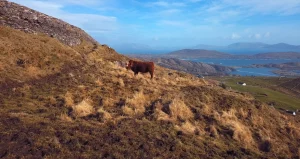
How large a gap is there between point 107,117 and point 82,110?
4.34ft

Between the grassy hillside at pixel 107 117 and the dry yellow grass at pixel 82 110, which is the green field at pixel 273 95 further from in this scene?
the dry yellow grass at pixel 82 110

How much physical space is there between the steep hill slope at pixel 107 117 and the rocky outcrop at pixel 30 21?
12.3 ft

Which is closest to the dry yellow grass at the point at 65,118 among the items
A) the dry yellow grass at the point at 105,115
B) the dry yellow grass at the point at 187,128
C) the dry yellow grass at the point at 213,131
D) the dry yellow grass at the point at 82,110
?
the dry yellow grass at the point at 82,110

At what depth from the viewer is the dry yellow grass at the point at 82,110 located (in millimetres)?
9992

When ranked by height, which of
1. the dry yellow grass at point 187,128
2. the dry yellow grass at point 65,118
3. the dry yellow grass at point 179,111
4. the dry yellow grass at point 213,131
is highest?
the dry yellow grass at point 65,118

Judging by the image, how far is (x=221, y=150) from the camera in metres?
8.94

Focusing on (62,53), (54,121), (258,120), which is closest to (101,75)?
(62,53)

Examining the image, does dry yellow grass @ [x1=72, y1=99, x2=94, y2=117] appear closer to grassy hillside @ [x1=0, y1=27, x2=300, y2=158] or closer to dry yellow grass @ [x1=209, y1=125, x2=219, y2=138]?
grassy hillside @ [x1=0, y1=27, x2=300, y2=158]

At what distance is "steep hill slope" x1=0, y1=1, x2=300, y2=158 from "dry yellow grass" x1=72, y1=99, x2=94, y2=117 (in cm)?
4

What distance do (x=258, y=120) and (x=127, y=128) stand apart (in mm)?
9978

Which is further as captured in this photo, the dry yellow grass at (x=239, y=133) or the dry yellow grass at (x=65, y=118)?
the dry yellow grass at (x=239, y=133)

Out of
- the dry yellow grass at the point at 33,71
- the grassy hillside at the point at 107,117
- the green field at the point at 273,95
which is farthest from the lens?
the green field at the point at 273,95

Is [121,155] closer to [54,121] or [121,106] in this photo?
[54,121]

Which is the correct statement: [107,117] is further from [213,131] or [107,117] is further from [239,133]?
[239,133]
